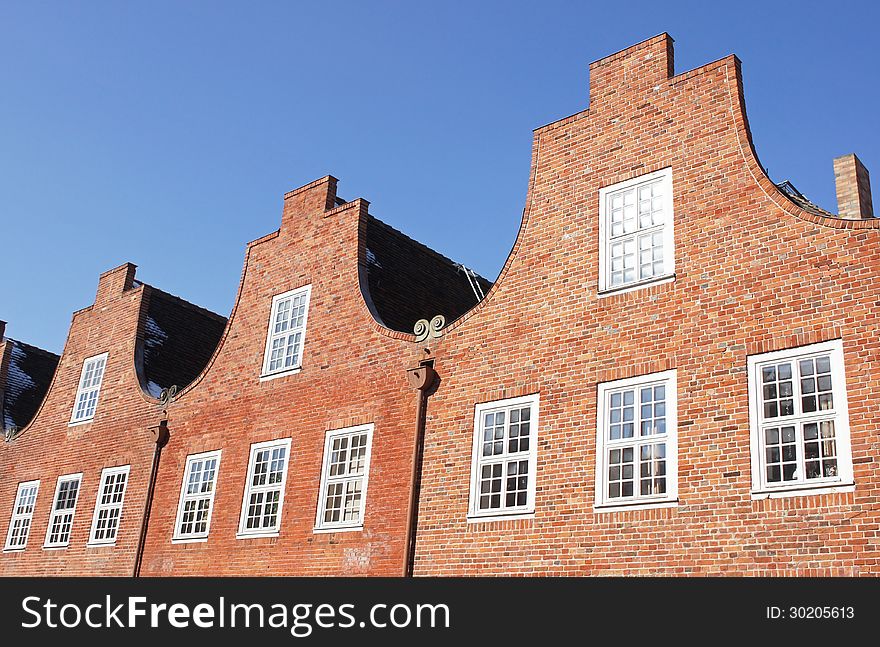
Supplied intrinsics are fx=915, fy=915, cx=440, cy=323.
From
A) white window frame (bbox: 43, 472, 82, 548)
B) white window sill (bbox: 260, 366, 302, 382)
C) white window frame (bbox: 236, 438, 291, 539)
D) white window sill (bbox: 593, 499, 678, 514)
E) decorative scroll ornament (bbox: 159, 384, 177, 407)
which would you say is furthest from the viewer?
white window frame (bbox: 43, 472, 82, 548)

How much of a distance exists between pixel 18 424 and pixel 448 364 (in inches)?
790

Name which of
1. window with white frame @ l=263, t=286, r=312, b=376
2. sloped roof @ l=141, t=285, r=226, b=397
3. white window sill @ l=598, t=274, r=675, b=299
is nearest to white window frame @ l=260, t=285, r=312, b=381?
window with white frame @ l=263, t=286, r=312, b=376

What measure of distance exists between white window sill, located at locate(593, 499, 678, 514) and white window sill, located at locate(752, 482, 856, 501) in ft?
3.95

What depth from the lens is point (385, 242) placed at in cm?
2195

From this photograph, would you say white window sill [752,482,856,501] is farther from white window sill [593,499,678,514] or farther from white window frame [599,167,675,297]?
white window frame [599,167,675,297]

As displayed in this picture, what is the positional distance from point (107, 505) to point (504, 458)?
485 inches

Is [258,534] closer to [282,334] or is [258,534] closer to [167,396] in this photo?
[282,334]

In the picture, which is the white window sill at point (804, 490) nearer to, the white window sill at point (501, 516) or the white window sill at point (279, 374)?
the white window sill at point (501, 516)

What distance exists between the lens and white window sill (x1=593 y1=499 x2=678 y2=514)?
41.9 feet

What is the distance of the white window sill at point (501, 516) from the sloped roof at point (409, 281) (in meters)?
5.09

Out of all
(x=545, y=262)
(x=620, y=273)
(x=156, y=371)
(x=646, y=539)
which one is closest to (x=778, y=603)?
(x=646, y=539)

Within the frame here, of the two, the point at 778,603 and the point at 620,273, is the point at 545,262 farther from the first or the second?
the point at 778,603

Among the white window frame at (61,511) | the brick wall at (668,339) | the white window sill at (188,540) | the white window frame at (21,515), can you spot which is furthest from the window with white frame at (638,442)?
the white window frame at (21,515)

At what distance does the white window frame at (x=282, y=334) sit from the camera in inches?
770
